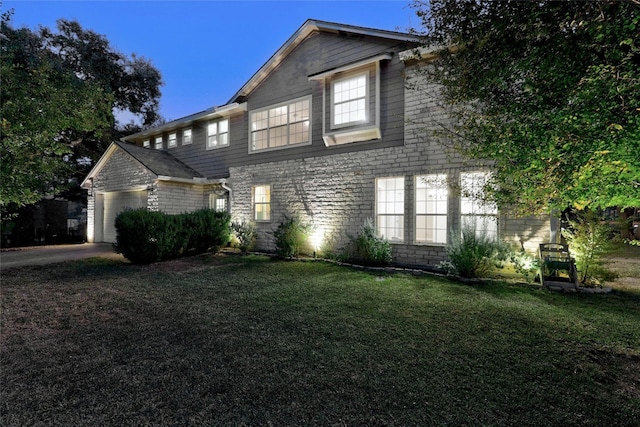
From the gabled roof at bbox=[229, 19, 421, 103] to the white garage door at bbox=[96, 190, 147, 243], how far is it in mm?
6175

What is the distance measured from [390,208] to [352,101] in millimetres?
3707

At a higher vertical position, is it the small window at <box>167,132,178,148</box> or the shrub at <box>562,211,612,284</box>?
the small window at <box>167,132,178,148</box>

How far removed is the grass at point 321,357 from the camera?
227 centimetres

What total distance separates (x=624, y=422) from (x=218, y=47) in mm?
160798

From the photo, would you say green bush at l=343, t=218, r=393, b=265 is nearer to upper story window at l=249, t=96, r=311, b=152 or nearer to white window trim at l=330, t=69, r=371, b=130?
white window trim at l=330, t=69, r=371, b=130

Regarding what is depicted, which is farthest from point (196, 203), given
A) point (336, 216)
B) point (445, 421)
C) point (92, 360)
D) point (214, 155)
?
point (445, 421)

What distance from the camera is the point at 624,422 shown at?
216cm

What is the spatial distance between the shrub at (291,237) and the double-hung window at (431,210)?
375cm

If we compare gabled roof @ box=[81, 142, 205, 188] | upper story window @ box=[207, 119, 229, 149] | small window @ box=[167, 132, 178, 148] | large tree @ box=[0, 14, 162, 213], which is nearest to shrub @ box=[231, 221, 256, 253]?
gabled roof @ box=[81, 142, 205, 188]

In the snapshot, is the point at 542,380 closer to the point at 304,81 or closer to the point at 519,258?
the point at 519,258

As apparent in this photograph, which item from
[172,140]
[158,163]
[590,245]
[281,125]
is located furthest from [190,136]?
[590,245]

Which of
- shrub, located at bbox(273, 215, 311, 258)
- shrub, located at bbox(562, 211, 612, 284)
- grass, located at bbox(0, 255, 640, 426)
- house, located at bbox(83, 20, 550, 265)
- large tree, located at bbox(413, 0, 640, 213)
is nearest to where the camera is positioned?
grass, located at bbox(0, 255, 640, 426)

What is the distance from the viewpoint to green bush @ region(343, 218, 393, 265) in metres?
8.39

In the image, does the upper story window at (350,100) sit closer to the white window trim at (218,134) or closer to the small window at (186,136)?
the white window trim at (218,134)
